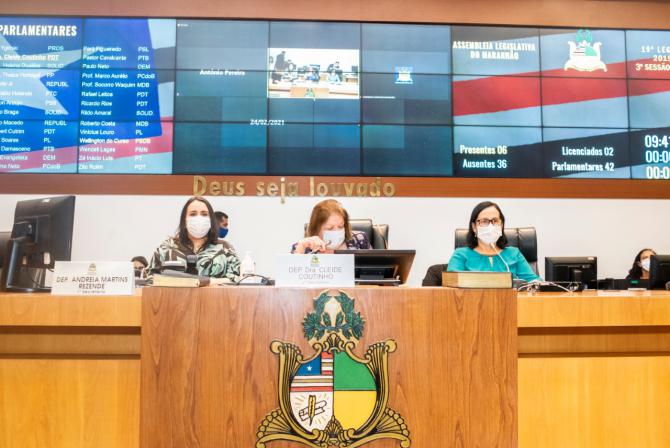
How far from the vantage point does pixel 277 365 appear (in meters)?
1.45

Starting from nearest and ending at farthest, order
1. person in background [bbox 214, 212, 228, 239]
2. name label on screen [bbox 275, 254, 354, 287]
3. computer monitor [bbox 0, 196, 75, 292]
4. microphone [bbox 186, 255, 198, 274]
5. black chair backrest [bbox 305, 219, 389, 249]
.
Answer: name label on screen [bbox 275, 254, 354, 287]
computer monitor [bbox 0, 196, 75, 292]
microphone [bbox 186, 255, 198, 274]
black chair backrest [bbox 305, 219, 389, 249]
person in background [bbox 214, 212, 228, 239]

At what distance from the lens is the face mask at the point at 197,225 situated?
10.0 ft

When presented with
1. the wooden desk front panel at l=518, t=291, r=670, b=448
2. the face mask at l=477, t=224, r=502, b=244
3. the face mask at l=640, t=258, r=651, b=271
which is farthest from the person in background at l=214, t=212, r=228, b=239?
the face mask at l=640, t=258, r=651, b=271

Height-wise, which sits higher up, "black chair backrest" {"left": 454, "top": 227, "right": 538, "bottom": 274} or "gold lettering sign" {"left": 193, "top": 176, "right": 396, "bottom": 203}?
"gold lettering sign" {"left": 193, "top": 176, "right": 396, "bottom": 203}

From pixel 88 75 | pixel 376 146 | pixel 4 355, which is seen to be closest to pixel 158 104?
pixel 88 75

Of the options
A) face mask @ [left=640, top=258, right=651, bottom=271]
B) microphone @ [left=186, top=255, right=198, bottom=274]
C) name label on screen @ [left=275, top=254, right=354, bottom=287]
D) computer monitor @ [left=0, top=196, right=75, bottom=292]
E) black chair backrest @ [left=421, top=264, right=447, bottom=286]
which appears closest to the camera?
name label on screen @ [left=275, top=254, right=354, bottom=287]

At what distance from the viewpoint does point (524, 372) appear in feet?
5.25

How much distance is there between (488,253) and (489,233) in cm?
13

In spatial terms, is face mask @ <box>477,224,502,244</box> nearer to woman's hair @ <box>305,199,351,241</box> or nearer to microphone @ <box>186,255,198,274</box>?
woman's hair @ <box>305,199,351,241</box>

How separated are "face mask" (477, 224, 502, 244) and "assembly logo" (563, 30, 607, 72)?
9.07 ft

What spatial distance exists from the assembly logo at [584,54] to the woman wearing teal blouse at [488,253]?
2733mm

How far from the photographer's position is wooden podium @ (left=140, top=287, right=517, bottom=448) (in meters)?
1.43

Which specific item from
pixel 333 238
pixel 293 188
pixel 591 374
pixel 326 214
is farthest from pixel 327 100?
pixel 591 374

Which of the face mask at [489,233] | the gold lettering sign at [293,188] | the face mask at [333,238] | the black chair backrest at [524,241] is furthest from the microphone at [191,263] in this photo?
the gold lettering sign at [293,188]
